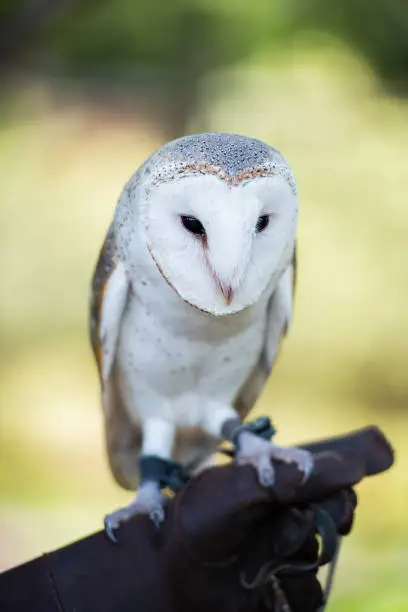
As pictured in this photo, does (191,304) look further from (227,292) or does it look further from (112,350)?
(112,350)

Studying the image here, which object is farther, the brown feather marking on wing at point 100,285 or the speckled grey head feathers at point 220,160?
the brown feather marking on wing at point 100,285

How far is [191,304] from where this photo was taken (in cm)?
67

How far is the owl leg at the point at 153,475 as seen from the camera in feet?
2.46

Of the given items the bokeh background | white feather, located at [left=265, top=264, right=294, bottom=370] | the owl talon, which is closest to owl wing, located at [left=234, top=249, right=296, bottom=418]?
white feather, located at [left=265, top=264, right=294, bottom=370]

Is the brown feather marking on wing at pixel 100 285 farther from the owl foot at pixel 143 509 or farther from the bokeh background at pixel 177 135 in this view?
the bokeh background at pixel 177 135

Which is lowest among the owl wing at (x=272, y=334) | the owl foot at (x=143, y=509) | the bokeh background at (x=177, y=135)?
the owl foot at (x=143, y=509)

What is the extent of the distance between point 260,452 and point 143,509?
0.13m

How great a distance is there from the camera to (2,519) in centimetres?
183

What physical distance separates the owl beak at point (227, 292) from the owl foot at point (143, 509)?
0.78 ft

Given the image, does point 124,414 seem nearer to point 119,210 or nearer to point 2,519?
point 119,210

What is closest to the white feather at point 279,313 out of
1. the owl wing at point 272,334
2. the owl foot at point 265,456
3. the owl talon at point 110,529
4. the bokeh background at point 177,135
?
the owl wing at point 272,334

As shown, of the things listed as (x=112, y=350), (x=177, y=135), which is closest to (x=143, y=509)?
(x=112, y=350)

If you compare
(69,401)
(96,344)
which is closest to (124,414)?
(96,344)

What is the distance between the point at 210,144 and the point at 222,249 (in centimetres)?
10
